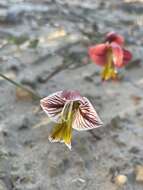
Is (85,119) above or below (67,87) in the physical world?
above

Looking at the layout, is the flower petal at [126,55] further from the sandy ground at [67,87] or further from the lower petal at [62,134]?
the lower petal at [62,134]

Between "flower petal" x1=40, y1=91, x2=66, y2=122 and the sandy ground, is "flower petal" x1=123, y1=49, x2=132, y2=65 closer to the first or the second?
the sandy ground

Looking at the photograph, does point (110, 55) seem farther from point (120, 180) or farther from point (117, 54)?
point (120, 180)

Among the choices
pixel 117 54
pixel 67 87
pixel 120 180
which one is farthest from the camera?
pixel 67 87

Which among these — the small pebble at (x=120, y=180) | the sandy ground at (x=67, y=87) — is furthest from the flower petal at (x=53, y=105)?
the small pebble at (x=120, y=180)

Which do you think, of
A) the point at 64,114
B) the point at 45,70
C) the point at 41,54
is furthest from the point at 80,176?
the point at 41,54

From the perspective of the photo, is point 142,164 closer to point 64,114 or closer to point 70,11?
point 64,114

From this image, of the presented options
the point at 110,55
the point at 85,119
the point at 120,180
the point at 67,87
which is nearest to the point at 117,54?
the point at 110,55
